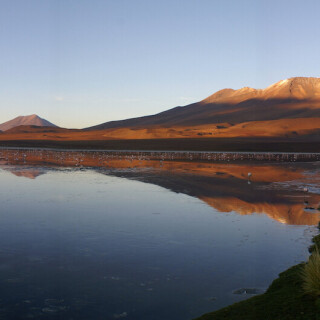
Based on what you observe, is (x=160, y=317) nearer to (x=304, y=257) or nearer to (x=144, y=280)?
(x=144, y=280)

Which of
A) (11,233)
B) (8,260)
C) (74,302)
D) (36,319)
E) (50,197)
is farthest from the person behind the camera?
(50,197)

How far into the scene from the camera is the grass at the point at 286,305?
248 inches

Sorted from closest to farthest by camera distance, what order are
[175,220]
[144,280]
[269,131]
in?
[144,280], [175,220], [269,131]

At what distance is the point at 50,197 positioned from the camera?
19.4 metres

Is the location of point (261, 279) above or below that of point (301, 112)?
below

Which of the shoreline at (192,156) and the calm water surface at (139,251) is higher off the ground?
the shoreline at (192,156)

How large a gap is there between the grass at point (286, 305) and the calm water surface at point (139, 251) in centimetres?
67

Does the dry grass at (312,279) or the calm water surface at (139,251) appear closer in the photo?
the dry grass at (312,279)

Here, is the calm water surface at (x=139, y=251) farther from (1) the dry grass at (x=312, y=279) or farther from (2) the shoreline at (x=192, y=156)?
(2) the shoreline at (x=192, y=156)

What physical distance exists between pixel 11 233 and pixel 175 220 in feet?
17.5

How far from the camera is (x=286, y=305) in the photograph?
6.67 meters

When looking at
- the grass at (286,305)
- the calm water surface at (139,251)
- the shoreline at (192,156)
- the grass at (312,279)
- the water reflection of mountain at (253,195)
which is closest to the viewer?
the grass at (286,305)

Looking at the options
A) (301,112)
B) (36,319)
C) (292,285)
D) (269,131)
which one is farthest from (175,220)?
(301,112)

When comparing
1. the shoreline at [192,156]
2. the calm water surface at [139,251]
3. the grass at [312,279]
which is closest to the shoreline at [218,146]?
the shoreline at [192,156]
